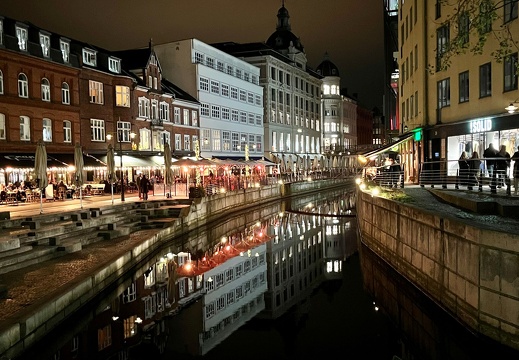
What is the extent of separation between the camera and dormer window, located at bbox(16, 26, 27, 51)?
36.0 metres

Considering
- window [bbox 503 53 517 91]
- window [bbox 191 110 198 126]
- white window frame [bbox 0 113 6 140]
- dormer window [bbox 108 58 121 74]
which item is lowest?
white window frame [bbox 0 113 6 140]

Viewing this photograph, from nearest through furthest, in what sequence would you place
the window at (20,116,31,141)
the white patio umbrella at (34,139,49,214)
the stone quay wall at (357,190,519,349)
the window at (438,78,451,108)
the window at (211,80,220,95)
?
the stone quay wall at (357,190,519,349) < the white patio umbrella at (34,139,49,214) < the window at (438,78,451,108) < the window at (20,116,31,141) < the window at (211,80,220,95)

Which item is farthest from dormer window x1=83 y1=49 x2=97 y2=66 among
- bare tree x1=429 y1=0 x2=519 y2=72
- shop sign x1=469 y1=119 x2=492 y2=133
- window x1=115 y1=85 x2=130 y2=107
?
shop sign x1=469 y1=119 x2=492 y2=133

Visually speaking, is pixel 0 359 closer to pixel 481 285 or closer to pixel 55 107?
pixel 481 285

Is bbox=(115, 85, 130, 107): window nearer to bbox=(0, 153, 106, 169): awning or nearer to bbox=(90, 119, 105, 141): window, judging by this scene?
bbox=(90, 119, 105, 141): window

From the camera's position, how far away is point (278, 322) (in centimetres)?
1641

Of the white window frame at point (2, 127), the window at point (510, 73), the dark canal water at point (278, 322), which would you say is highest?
the window at point (510, 73)

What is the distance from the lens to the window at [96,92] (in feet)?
143

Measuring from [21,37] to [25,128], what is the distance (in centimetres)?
633

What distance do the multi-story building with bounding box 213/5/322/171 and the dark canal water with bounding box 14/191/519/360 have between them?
179ft

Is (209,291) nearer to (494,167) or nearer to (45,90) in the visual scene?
(494,167)

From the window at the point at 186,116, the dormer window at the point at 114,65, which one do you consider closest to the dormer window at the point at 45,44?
the dormer window at the point at 114,65

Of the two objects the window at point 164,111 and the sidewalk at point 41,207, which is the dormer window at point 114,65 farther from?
the sidewalk at point 41,207

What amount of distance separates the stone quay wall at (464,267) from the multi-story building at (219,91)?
41.1 metres
